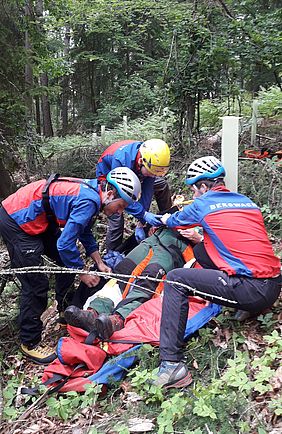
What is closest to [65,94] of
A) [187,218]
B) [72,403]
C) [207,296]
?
[187,218]

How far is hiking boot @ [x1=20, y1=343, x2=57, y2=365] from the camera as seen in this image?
14.3 ft

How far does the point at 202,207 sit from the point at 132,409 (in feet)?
5.34

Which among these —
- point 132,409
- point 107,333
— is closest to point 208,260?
point 107,333

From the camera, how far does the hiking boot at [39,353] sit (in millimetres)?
4352

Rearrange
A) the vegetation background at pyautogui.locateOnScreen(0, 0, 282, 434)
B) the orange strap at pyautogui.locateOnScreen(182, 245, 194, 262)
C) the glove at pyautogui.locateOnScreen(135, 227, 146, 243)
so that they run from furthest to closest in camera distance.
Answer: the glove at pyautogui.locateOnScreen(135, 227, 146, 243) < the orange strap at pyautogui.locateOnScreen(182, 245, 194, 262) < the vegetation background at pyautogui.locateOnScreen(0, 0, 282, 434)

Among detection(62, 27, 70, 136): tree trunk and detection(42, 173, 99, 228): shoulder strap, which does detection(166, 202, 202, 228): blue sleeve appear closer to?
detection(42, 173, 99, 228): shoulder strap

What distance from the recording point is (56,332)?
16.1ft

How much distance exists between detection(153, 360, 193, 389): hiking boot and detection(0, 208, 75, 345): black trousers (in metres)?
1.64

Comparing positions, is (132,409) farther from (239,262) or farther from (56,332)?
(56,332)

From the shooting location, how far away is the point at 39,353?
14.5 feet

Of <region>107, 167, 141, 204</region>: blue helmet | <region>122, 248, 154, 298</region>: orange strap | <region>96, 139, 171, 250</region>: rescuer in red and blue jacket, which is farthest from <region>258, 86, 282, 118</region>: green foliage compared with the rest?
<region>107, 167, 141, 204</region>: blue helmet

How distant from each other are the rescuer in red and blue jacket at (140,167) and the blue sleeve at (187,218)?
102 centimetres

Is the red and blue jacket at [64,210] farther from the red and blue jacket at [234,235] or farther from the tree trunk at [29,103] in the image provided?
the tree trunk at [29,103]

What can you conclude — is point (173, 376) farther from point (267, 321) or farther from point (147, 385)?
point (267, 321)
